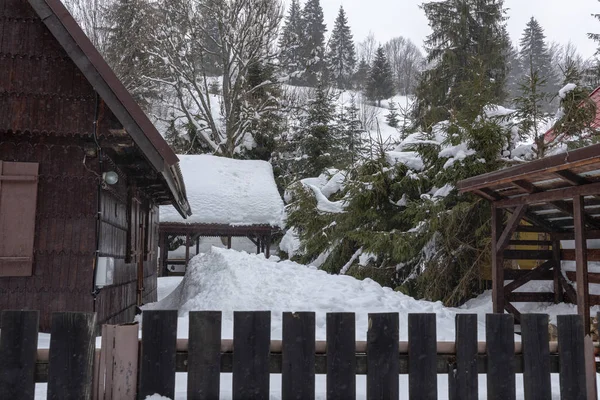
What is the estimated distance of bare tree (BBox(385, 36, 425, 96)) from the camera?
244ft

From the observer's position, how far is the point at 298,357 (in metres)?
2.97

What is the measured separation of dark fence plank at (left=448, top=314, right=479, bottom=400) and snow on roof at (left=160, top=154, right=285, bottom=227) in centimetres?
1789

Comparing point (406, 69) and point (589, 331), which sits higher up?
point (406, 69)

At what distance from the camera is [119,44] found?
84.2 ft

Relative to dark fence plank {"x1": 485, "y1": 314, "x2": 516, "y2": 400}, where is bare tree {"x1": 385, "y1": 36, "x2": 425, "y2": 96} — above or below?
above

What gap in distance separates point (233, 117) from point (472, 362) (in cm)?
2951

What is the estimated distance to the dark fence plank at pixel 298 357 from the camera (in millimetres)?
2965

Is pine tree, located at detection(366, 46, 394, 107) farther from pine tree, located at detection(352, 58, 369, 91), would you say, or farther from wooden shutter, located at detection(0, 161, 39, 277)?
wooden shutter, located at detection(0, 161, 39, 277)

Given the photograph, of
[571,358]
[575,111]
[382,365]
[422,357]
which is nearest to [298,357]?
[382,365]

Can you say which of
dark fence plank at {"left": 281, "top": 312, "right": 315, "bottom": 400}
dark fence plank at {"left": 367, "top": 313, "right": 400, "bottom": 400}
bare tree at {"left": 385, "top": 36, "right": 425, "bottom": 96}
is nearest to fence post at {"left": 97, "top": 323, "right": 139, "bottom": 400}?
dark fence plank at {"left": 281, "top": 312, "right": 315, "bottom": 400}

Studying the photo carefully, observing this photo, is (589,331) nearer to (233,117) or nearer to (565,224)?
(565,224)

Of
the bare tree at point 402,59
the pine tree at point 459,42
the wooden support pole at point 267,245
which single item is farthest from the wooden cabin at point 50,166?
the bare tree at point 402,59

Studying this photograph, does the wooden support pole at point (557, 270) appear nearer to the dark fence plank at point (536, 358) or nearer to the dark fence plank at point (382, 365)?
the dark fence plank at point (536, 358)

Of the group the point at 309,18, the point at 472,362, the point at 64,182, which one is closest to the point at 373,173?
the point at 64,182
